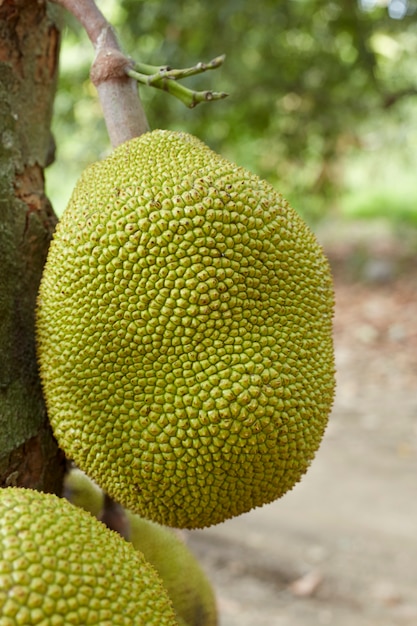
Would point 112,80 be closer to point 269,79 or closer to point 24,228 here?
point 24,228

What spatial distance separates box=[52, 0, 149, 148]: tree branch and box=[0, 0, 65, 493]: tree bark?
0.30 ft

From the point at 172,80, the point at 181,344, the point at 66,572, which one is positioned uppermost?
the point at 172,80

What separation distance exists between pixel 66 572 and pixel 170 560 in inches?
23.1

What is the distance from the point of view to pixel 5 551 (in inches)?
22.3

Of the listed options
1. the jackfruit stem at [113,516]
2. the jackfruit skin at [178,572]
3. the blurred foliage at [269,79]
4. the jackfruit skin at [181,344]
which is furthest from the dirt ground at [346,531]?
the blurred foliage at [269,79]

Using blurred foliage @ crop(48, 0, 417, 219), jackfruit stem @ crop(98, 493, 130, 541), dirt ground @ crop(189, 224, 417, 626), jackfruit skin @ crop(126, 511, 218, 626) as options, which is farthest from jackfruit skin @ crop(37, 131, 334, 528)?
blurred foliage @ crop(48, 0, 417, 219)

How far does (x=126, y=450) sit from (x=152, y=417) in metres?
0.05

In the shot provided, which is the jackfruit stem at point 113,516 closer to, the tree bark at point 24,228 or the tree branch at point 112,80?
the tree bark at point 24,228

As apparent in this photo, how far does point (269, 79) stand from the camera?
424 centimetres

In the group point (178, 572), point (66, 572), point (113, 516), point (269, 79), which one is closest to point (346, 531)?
point (178, 572)

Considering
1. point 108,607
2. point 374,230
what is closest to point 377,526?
point 108,607

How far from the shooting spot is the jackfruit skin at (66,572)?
550mm

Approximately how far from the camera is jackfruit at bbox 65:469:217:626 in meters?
1.07

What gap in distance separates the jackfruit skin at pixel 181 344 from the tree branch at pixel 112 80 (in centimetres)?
12
